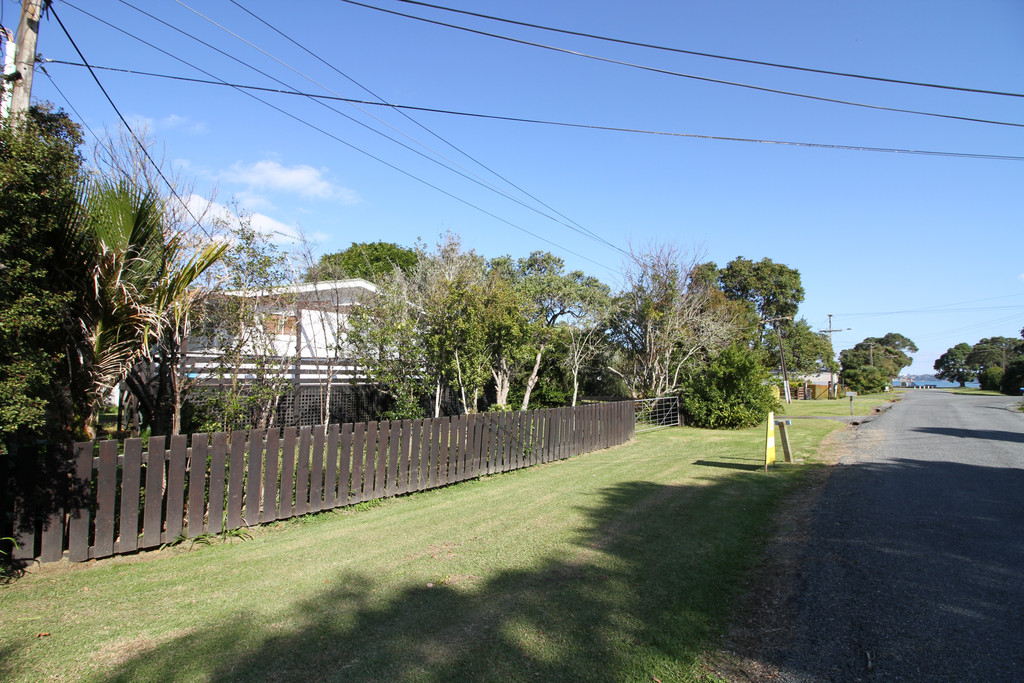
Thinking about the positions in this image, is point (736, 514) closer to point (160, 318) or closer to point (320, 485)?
point (320, 485)

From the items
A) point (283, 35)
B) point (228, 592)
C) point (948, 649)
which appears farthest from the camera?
point (283, 35)

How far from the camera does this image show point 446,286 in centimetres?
1098

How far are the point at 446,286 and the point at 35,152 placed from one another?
7.29 meters

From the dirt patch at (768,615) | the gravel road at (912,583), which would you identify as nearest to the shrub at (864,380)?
the gravel road at (912,583)

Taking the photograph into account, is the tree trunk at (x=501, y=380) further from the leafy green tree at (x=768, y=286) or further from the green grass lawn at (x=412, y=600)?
the leafy green tree at (x=768, y=286)

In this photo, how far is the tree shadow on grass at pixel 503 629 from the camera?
3197mm

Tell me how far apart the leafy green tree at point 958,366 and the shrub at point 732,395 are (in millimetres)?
108307

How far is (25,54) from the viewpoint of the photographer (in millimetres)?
5465

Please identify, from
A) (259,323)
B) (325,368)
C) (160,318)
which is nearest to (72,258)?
(160,318)

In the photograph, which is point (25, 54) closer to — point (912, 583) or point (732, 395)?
point (912, 583)

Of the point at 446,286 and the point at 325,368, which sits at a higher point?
the point at 446,286

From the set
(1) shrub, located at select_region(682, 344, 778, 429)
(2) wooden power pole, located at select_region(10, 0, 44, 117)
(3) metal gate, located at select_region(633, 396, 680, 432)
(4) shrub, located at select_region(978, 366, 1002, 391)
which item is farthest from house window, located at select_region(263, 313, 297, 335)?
(4) shrub, located at select_region(978, 366, 1002, 391)

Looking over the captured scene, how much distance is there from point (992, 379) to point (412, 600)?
8720cm

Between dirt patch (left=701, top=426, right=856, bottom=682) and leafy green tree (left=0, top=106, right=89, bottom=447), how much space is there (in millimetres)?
4879
